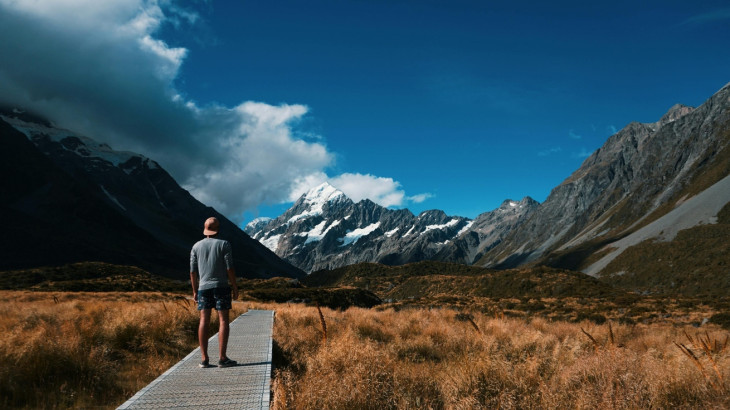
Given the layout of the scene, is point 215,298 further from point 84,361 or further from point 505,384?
point 505,384

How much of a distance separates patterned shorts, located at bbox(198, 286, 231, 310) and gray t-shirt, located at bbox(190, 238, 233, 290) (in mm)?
103

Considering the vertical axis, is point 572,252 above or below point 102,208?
below

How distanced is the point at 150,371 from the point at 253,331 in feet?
12.8

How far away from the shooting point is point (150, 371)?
7.14 m

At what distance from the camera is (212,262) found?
7.10 m

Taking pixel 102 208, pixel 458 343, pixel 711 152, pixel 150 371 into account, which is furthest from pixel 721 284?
pixel 102 208

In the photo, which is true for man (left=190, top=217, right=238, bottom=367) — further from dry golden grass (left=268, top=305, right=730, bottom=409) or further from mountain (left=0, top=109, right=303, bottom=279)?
mountain (left=0, top=109, right=303, bottom=279)

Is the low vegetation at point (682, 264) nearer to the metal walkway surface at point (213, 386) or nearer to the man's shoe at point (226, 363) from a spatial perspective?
the metal walkway surface at point (213, 386)

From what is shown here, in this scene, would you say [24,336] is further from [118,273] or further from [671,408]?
[118,273]

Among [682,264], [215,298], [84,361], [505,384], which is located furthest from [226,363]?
[682,264]

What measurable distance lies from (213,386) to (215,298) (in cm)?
195

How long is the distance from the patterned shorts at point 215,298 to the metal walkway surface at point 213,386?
3.23ft

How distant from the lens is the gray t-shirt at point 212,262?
23.2 feet

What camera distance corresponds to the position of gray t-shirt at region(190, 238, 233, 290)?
23.2 feet
